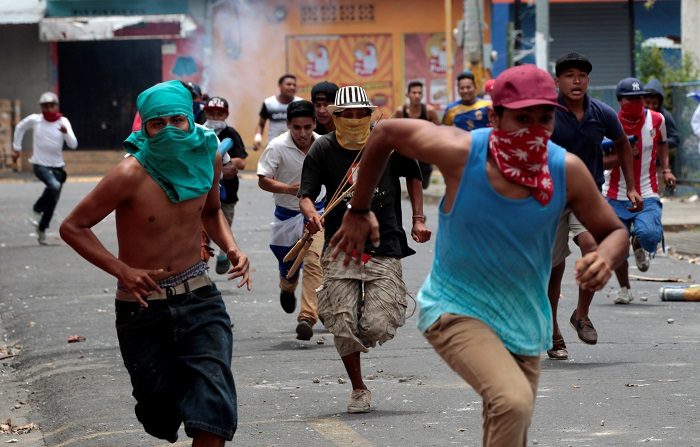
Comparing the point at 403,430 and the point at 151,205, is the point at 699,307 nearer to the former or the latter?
the point at 403,430

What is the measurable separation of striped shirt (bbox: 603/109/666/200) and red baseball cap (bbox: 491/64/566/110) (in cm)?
643

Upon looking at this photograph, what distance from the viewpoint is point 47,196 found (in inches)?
693

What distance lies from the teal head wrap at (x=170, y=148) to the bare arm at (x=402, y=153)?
26.3 inches

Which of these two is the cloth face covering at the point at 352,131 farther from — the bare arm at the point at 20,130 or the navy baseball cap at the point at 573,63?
the bare arm at the point at 20,130

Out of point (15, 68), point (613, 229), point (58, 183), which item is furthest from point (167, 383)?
point (15, 68)

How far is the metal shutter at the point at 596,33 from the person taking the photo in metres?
35.2

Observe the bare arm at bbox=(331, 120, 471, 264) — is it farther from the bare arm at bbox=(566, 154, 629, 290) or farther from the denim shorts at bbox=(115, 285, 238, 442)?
the denim shorts at bbox=(115, 285, 238, 442)

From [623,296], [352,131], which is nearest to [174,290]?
[352,131]

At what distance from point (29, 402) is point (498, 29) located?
2770cm

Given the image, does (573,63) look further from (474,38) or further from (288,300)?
(474,38)

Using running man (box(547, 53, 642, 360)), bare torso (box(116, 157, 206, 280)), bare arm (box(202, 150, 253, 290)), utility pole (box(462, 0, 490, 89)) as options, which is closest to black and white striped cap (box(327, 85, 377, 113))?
running man (box(547, 53, 642, 360))

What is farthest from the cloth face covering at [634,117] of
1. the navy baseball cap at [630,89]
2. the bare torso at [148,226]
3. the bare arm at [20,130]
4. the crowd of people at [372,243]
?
the bare arm at [20,130]

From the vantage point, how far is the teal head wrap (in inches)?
227

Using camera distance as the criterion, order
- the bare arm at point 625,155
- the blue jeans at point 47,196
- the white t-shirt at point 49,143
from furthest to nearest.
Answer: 1. the white t-shirt at point 49,143
2. the blue jeans at point 47,196
3. the bare arm at point 625,155
